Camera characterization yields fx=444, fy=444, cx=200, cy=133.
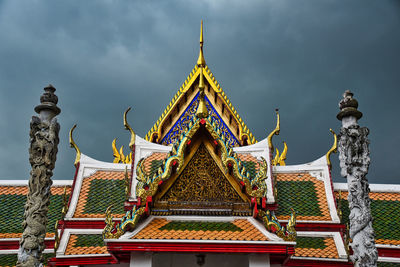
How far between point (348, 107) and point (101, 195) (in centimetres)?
573

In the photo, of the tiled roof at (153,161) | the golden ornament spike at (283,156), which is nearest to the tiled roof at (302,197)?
the golden ornament spike at (283,156)

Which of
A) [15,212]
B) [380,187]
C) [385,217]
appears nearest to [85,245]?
[15,212]

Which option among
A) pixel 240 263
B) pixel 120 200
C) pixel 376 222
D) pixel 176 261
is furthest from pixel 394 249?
pixel 120 200

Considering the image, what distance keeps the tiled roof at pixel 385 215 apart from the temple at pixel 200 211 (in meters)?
0.02

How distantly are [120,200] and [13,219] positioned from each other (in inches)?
92.9

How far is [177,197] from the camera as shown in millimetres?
7840

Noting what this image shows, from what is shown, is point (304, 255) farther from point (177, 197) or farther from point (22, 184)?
point (22, 184)

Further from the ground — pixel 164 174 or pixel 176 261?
pixel 164 174

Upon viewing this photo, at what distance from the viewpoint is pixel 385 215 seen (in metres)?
10.0

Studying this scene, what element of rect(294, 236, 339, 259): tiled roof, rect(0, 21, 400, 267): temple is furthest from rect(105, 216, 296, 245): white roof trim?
rect(294, 236, 339, 259): tiled roof

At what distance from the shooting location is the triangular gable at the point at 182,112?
12586 millimetres

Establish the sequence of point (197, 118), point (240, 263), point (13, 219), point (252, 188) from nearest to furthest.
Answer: point (252, 188), point (197, 118), point (240, 263), point (13, 219)

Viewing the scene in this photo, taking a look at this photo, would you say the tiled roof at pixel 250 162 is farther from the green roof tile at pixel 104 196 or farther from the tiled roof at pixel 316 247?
the green roof tile at pixel 104 196

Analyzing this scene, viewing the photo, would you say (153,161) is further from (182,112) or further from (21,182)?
(21,182)
